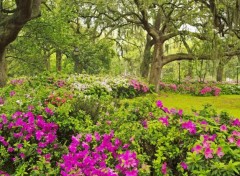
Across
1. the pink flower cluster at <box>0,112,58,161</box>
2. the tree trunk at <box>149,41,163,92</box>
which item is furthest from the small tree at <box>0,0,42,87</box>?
the tree trunk at <box>149,41,163,92</box>

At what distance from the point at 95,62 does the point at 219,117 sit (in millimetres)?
16773

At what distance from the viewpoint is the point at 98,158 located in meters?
3.43

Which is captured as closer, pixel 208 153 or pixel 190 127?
pixel 208 153

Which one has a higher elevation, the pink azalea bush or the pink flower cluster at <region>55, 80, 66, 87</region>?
the pink flower cluster at <region>55, 80, 66, 87</region>

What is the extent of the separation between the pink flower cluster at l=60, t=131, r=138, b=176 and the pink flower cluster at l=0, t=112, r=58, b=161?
79cm

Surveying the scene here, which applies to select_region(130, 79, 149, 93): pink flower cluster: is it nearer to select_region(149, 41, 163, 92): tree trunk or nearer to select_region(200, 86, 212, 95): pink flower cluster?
select_region(149, 41, 163, 92): tree trunk

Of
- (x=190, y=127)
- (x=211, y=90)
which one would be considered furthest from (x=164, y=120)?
(x=211, y=90)

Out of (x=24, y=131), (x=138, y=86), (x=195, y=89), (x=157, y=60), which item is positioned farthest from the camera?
(x=195, y=89)

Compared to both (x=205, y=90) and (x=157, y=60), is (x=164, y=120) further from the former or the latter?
(x=205, y=90)

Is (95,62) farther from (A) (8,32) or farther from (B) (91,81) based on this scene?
(A) (8,32)

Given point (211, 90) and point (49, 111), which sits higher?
point (49, 111)

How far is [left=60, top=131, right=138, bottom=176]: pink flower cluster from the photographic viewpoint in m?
3.17

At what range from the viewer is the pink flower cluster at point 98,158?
10.4 feet

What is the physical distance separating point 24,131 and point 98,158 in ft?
5.48
